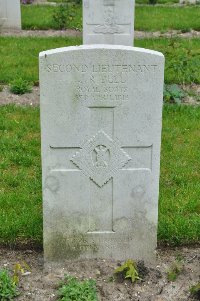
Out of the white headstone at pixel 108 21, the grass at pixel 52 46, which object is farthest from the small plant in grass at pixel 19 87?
the white headstone at pixel 108 21

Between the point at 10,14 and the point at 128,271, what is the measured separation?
966 centimetres

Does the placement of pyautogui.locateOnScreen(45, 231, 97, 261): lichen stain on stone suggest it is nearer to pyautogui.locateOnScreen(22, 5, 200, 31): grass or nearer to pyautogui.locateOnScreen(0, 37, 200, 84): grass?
pyautogui.locateOnScreen(0, 37, 200, 84): grass

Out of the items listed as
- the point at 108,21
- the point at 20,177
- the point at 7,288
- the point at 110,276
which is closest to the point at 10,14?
the point at 108,21

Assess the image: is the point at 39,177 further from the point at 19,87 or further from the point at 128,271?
the point at 19,87

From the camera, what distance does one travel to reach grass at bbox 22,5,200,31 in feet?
42.4

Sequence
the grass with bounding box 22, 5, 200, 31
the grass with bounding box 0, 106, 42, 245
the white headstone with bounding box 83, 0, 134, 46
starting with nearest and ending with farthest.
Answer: the grass with bounding box 0, 106, 42, 245 → the white headstone with bounding box 83, 0, 134, 46 → the grass with bounding box 22, 5, 200, 31

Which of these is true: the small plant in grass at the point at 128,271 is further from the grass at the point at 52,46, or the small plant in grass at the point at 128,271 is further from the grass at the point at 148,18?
the grass at the point at 148,18

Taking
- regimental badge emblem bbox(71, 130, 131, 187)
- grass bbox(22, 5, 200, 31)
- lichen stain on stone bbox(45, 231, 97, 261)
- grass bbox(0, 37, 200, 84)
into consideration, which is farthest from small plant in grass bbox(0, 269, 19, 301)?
grass bbox(22, 5, 200, 31)

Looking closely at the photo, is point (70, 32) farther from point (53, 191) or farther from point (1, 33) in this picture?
point (53, 191)

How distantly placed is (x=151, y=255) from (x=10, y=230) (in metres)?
1.09

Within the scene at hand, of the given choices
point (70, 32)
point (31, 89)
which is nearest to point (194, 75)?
point (31, 89)

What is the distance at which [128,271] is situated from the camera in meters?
3.90

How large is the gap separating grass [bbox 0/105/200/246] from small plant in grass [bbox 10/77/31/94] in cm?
71

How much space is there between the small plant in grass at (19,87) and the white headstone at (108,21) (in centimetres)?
171
